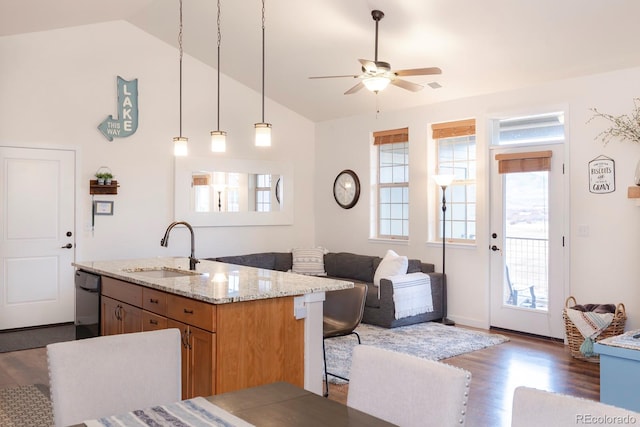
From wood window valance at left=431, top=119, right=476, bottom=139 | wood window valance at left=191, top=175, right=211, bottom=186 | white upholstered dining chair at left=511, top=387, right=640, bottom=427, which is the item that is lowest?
white upholstered dining chair at left=511, top=387, right=640, bottom=427

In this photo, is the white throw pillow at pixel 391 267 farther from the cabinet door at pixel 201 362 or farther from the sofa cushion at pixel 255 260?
the cabinet door at pixel 201 362

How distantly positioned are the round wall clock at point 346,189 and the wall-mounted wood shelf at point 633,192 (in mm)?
3495

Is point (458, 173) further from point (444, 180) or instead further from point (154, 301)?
point (154, 301)

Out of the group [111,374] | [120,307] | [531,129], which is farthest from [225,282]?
[531,129]

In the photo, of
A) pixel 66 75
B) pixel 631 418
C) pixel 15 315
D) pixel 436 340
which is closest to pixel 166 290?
pixel 631 418

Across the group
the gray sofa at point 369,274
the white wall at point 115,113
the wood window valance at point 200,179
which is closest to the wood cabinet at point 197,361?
the gray sofa at point 369,274

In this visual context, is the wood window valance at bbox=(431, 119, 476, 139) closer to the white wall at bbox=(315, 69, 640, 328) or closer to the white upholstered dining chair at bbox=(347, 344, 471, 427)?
the white wall at bbox=(315, 69, 640, 328)

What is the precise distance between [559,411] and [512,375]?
3373mm

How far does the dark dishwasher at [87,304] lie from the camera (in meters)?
4.26

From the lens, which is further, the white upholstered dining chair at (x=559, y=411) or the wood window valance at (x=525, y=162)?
the wood window valance at (x=525, y=162)

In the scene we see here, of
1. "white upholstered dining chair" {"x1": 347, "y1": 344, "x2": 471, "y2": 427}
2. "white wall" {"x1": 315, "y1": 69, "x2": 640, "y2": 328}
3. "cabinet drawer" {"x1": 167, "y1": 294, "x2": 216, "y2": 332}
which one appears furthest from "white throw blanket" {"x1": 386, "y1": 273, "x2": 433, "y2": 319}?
"white upholstered dining chair" {"x1": 347, "y1": 344, "x2": 471, "y2": 427}

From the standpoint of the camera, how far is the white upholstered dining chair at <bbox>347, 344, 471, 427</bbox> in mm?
1543

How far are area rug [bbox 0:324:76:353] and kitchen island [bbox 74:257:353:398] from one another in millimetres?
2496

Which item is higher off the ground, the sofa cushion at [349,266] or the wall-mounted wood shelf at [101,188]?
the wall-mounted wood shelf at [101,188]
